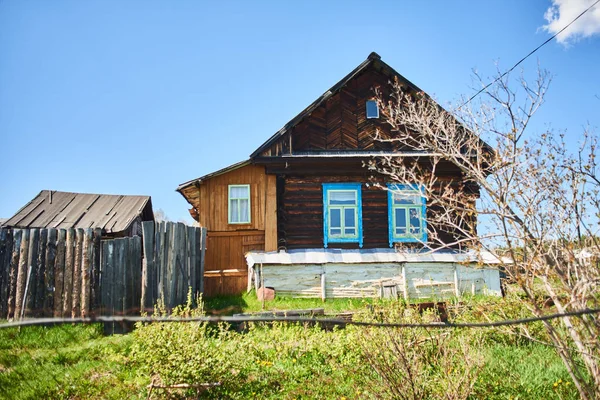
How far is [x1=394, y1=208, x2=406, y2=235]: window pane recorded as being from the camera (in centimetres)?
1379

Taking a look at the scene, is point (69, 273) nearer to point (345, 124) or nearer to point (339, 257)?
point (339, 257)

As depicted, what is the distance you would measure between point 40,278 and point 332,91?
9.67 m

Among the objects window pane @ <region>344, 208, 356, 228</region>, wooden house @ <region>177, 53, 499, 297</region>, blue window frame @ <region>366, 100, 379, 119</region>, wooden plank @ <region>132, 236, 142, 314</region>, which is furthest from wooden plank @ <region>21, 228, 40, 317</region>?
blue window frame @ <region>366, 100, 379, 119</region>

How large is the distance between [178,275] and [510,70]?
26.0 feet

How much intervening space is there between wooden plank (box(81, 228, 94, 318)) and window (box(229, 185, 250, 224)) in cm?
561

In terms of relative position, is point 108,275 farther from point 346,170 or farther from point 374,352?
point 346,170

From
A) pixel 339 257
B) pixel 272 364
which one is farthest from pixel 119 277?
pixel 339 257

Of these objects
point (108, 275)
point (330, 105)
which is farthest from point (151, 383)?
point (330, 105)

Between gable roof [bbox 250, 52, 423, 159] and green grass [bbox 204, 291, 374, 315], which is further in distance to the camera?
gable roof [bbox 250, 52, 423, 159]

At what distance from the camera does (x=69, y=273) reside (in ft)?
26.8

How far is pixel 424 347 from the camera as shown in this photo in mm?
5684

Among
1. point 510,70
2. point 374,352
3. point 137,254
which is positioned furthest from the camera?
point 137,254

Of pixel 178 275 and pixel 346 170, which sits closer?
pixel 178 275

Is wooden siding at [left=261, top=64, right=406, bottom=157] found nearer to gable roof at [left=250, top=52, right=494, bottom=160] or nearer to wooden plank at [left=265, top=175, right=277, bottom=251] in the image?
gable roof at [left=250, top=52, right=494, bottom=160]
